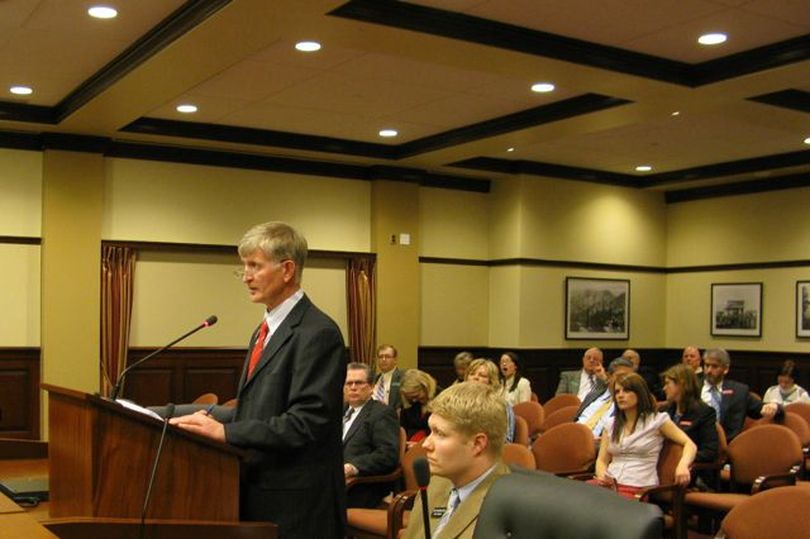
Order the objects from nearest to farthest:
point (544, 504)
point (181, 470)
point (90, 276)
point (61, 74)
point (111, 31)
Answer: point (544, 504), point (181, 470), point (111, 31), point (61, 74), point (90, 276)

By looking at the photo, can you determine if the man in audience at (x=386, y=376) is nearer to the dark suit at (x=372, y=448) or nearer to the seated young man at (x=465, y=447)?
the dark suit at (x=372, y=448)

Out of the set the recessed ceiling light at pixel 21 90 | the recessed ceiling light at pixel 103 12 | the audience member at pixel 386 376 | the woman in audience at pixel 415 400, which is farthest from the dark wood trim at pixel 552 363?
the recessed ceiling light at pixel 103 12

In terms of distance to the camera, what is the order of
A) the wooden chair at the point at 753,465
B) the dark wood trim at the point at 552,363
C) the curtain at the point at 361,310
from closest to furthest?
the wooden chair at the point at 753,465 < the curtain at the point at 361,310 < the dark wood trim at the point at 552,363

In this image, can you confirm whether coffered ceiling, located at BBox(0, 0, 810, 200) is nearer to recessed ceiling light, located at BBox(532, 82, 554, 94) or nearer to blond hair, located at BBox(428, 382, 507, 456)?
recessed ceiling light, located at BBox(532, 82, 554, 94)

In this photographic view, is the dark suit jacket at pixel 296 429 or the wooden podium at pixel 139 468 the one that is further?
the dark suit jacket at pixel 296 429

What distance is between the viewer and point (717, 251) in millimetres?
13086

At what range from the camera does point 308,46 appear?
7.07m

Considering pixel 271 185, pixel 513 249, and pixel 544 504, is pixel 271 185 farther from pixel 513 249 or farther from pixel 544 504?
pixel 544 504

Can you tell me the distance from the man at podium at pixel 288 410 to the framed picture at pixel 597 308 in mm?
9821

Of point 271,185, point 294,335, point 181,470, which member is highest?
point 271,185

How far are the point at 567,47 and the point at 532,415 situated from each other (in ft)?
10.1

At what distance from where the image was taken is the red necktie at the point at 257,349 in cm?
303

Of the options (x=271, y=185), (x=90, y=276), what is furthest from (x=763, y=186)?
(x=90, y=276)

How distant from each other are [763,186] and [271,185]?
610 cm
